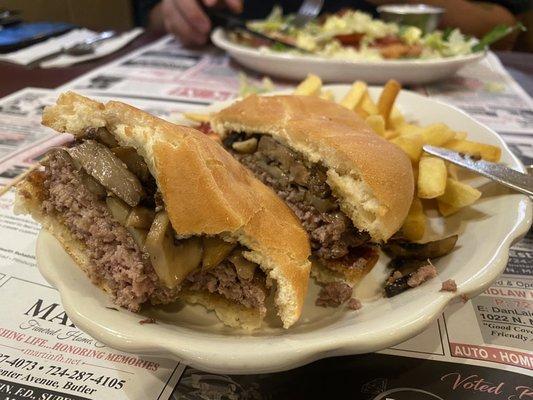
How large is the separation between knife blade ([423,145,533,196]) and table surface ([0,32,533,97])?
2.05m

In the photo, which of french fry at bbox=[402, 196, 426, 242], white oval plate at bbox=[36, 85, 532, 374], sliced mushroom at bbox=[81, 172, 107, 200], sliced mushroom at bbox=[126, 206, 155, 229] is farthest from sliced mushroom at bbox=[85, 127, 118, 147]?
french fry at bbox=[402, 196, 426, 242]

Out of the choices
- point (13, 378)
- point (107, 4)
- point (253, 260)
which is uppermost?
point (253, 260)

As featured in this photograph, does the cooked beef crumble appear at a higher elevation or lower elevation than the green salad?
lower

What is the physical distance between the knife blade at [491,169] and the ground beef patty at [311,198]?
50cm

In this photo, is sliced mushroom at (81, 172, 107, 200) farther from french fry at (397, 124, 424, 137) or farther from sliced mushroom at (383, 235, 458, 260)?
french fry at (397, 124, 424, 137)

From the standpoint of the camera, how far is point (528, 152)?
2.53 meters

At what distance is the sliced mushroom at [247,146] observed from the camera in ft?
6.31

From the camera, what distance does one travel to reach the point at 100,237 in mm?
1422

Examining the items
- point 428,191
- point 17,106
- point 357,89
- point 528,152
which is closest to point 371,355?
point 428,191

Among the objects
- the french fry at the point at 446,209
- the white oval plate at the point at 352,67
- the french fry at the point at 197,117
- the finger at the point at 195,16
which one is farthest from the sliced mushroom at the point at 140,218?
the finger at the point at 195,16

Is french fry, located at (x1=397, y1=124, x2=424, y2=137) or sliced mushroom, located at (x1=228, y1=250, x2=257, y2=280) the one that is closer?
sliced mushroom, located at (x1=228, y1=250, x2=257, y2=280)

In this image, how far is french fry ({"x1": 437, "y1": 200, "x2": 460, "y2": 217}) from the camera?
A: 69.8 inches

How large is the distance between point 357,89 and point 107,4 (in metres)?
6.42

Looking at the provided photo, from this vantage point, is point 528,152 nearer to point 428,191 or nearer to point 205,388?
point 428,191
